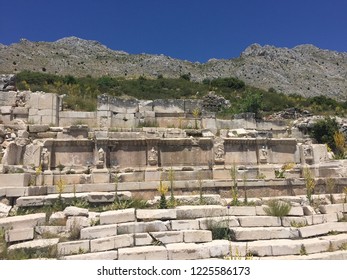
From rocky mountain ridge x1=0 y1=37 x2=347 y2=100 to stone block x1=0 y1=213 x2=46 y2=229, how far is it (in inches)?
2135

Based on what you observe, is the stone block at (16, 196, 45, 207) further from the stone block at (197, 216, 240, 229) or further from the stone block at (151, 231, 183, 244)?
the stone block at (197, 216, 240, 229)

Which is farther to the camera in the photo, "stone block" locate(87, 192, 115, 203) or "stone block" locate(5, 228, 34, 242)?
"stone block" locate(87, 192, 115, 203)

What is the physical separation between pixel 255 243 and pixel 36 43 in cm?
7913

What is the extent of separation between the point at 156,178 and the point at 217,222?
443 centimetres

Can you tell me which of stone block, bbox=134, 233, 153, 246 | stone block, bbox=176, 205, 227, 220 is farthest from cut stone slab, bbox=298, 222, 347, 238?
stone block, bbox=134, 233, 153, 246

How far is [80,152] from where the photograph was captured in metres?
12.7

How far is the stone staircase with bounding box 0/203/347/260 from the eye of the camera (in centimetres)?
650

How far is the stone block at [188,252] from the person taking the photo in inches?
251

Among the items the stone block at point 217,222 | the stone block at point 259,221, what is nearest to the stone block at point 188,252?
the stone block at point 217,222

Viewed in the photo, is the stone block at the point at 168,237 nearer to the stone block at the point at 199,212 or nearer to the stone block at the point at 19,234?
the stone block at the point at 199,212

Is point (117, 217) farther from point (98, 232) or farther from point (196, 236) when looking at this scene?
point (196, 236)

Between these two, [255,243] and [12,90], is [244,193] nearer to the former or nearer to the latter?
[255,243]

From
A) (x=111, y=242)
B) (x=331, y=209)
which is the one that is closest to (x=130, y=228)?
(x=111, y=242)

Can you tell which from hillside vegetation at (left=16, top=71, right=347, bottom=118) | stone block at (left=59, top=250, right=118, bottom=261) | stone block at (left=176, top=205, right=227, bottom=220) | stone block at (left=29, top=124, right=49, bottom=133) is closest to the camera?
stone block at (left=59, top=250, right=118, bottom=261)
